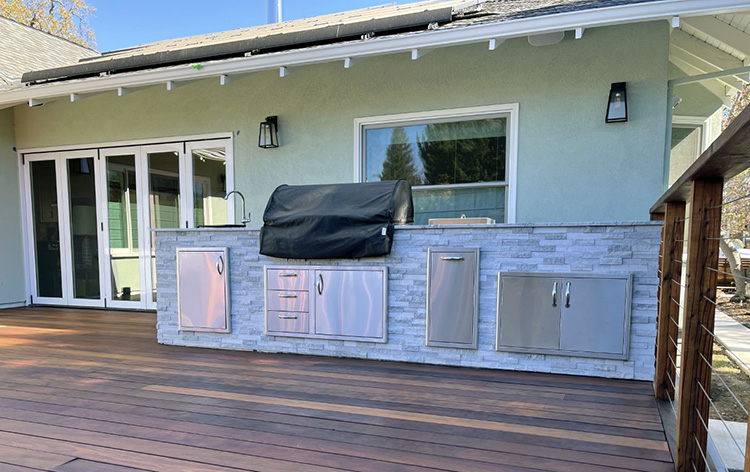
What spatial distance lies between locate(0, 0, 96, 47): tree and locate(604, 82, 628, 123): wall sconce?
13145 millimetres

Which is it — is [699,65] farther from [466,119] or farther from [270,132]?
[270,132]

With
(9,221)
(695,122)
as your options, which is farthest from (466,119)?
(9,221)

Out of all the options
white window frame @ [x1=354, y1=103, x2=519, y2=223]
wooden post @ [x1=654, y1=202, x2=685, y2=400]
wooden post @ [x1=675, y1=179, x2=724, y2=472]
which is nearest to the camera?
wooden post @ [x1=675, y1=179, x2=724, y2=472]

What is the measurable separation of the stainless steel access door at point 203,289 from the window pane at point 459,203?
1939 mm

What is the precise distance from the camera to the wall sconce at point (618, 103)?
3559 mm

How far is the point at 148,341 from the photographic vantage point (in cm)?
397

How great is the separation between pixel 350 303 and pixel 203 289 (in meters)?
1.35

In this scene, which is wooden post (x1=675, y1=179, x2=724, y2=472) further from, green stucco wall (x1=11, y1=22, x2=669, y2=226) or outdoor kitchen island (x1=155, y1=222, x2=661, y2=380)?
green stucco wall (x1=11, y1=22, x2=669, y2=226)

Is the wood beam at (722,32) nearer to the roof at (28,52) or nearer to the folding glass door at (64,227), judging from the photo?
the folding glass door at (64,227)

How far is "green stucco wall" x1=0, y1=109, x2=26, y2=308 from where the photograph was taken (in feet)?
19.0

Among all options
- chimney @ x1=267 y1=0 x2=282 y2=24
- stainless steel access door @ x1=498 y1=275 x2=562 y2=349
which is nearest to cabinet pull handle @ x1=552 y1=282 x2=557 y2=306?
stainless steel access door @ x1=498 y1=275 x2=562 y2=349

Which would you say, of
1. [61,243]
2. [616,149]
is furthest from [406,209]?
[61,243]

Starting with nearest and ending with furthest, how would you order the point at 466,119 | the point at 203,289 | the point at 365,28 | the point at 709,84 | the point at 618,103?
the point at 618,103
the point at 203,289
the point at 365,28
the point at 466,119
the point at 709,84

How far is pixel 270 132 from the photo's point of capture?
4.67 m
